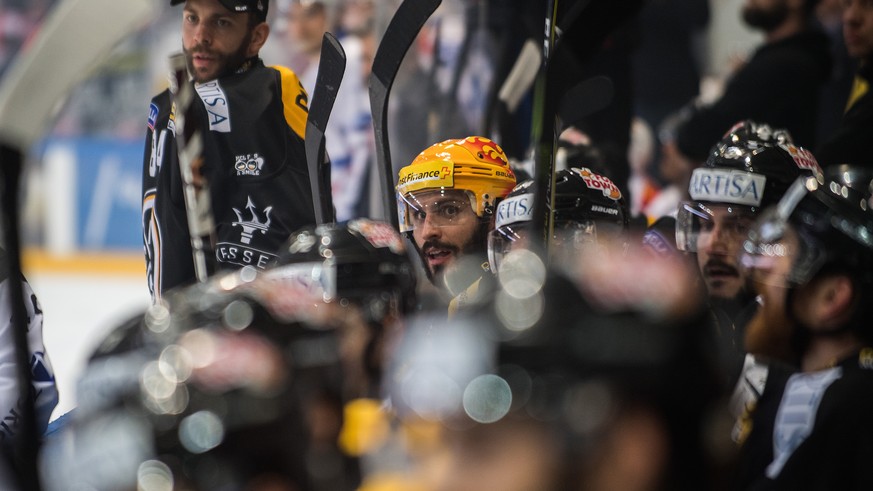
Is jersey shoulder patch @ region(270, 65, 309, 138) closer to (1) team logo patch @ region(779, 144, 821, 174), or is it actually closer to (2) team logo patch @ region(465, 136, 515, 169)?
(2) team logo patch @ region(465, 136, 515, 169)

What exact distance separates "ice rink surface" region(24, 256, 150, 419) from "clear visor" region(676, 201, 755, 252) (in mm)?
3240

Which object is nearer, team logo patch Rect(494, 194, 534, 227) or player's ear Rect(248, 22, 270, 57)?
team logo patch Rect(494, 194, 534, 227)

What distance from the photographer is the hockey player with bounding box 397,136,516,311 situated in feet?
9.85

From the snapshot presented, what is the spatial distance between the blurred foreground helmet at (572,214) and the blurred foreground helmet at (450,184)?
0.18 metres

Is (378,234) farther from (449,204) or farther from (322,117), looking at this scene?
(449,204)

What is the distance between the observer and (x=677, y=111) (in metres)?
6.35

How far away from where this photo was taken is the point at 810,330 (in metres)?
1.76

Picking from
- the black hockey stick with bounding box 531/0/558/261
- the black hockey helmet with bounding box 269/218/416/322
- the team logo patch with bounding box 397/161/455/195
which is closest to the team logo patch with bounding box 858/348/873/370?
the black hockey stick with bounding box 531/0/558/261

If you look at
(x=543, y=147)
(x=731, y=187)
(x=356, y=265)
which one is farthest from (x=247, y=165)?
(x=543, y=147)

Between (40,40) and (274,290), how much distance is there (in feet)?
1.32

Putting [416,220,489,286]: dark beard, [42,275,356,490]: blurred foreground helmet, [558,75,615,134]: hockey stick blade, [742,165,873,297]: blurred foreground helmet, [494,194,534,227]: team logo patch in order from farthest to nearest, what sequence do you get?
[416,220,489,286]: dark beard, [494,194,534,227]: team logo patch, [558,75,615,134]: hockey stick blade, [742,165,873,297]: blurred foreground helmet, [42,275,356,490]: blurred foreground helmet

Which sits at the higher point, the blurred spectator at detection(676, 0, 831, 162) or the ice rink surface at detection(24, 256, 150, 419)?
the blurred spectator at detection(676, 0, 831, 162)

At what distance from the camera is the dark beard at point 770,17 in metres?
4.02

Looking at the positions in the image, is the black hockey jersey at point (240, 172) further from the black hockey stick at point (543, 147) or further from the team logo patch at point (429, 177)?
the black hockey stick at point (543, 147)
